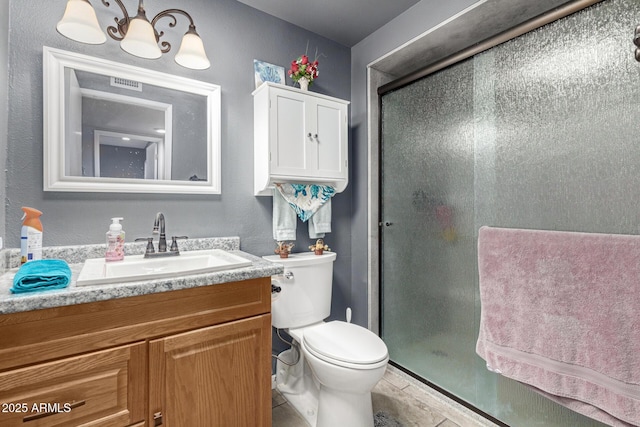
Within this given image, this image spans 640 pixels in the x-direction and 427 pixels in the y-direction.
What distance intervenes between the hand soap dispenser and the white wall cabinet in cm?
72

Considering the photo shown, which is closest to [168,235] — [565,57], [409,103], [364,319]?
[364,319]

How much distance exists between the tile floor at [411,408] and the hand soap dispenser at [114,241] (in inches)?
44.9

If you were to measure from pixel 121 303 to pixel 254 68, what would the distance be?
1.46 m

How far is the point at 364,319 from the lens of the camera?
2.21m

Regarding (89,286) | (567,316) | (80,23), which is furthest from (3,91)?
(567,316)

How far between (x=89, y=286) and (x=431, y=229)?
1.65 meters

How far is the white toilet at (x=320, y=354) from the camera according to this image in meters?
1.31

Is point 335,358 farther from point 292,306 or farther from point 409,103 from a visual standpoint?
point 409,103

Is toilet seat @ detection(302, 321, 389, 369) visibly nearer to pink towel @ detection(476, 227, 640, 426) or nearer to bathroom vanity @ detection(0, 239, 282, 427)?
bathroom vanity @ detection(0, 239, 282, 427)

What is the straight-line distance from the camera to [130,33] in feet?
4.25

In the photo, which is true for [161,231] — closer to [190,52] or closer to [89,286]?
[89,286]

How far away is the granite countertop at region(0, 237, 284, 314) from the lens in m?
0.82

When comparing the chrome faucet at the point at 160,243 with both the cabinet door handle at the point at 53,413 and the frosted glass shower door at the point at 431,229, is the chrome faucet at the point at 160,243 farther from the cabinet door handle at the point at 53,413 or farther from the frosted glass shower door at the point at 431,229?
the frosted glass shower door at the point at 431,229

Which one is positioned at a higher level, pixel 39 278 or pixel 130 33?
pixel 130 33
